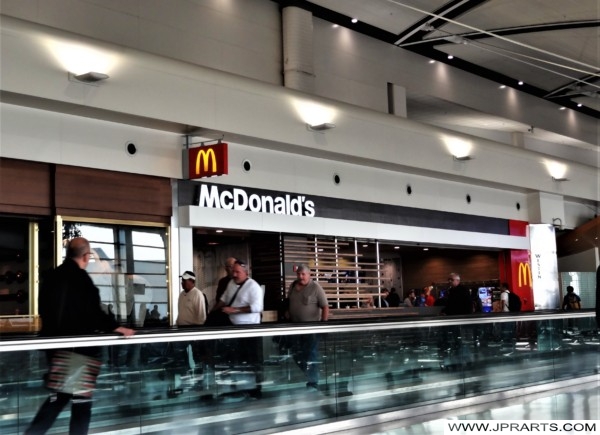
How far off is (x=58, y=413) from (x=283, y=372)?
2.12m

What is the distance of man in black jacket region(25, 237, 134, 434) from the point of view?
16.8 ft

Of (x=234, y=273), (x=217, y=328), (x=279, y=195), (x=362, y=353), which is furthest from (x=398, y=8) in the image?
(x=217, y=328)

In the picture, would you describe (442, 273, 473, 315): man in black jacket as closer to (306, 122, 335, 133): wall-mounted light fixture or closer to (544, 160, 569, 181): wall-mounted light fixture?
(306, 122, 335, 133): wall-mounted light fixture

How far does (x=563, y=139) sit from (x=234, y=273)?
55.0 feet

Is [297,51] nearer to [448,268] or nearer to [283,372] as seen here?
[283,372]

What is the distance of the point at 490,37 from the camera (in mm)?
16953

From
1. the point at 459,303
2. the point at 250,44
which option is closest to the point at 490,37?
the point at 250,44

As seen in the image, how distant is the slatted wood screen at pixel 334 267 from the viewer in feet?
43.5

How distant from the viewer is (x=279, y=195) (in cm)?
1283

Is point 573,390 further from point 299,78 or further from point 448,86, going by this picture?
point 448,86

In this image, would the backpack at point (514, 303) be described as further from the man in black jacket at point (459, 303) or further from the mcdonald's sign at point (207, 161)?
the mcdonald's sign at point (207, 161)

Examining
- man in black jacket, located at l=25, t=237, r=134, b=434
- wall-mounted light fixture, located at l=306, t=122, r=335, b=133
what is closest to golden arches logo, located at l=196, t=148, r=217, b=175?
wall-mounted light fixture, located at l=306, t=122, r=335, b=133

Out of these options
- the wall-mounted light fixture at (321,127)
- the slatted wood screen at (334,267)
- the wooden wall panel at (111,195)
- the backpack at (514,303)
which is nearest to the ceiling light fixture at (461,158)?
the slatted wood screen at (334,267)

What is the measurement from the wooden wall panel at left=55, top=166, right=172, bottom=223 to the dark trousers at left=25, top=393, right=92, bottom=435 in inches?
200
